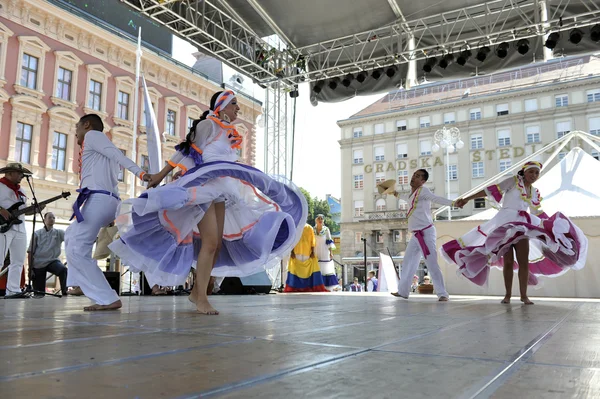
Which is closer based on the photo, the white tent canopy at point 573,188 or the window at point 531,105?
the white tent canopy at point 573,188

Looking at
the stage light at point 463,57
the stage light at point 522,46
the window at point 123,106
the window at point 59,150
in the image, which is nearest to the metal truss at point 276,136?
the stage light at point 463,57

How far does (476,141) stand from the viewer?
144ft

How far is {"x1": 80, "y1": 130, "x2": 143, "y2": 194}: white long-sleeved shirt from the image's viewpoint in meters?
3.71

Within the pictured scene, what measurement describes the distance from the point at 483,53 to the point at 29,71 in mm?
16257

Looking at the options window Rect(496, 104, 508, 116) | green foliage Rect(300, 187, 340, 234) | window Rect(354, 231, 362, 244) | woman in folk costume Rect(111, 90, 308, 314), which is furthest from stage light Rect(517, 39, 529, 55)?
green foliage Rect(300, 187, 340, 234)

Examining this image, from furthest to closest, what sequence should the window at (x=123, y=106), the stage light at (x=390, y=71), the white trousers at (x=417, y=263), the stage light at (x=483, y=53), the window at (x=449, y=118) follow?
the window at (x=449, y=118)
the window at (x=123, y=106)
the stage light at (x=390, y=71)
the stage light at (x=483, y=53)
the white trousers at (x=417, y=263)

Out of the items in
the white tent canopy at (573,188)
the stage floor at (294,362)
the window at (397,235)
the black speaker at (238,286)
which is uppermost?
the window at (397,235)

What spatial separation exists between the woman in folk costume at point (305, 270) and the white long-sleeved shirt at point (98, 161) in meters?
6.86

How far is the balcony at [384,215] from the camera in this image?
45.3 m

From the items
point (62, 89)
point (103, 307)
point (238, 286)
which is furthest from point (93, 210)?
point (62, 89)

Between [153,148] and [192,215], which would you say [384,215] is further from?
[192,215]

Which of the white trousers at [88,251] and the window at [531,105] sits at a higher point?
the window at [531,105]

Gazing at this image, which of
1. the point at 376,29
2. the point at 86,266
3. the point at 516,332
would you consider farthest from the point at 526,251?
the point at 376,29

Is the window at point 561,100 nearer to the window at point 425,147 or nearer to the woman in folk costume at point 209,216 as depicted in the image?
the window at point 425,147
